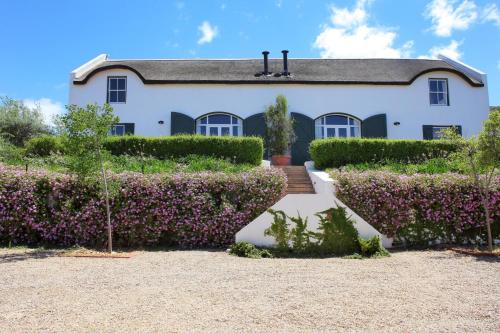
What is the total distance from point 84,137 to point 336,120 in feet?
44.2

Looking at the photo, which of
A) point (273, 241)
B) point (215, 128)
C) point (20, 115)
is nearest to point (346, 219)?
point (273, 241)

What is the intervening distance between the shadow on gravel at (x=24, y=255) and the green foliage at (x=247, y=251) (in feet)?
12.6

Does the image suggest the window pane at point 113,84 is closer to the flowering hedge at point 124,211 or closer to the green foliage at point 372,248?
the flowering hedge at point 124,211

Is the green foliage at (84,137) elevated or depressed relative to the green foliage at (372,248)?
elevated

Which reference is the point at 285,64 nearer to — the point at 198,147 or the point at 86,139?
the point at 198,147

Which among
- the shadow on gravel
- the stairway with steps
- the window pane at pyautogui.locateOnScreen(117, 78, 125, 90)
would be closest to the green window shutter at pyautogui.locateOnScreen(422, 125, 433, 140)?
the stairway with steps

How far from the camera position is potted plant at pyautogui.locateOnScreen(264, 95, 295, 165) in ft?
56.9

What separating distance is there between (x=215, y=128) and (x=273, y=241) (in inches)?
428

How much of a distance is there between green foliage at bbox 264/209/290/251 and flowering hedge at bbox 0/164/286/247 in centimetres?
54

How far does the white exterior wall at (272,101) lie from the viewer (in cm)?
1869

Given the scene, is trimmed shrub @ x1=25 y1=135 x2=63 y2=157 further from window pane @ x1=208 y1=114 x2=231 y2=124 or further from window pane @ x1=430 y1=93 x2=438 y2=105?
window pane @ x1=430 y1=93 x2=438 y2=105

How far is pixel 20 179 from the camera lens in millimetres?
9180

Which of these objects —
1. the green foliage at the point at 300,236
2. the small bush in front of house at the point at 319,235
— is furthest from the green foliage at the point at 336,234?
the green foliage at the point at 300,236

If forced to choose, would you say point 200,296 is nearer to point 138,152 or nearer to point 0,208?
point 0,208
